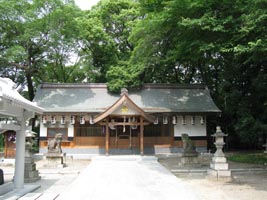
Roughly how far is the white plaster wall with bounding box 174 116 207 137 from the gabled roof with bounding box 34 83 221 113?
1011 millimetres

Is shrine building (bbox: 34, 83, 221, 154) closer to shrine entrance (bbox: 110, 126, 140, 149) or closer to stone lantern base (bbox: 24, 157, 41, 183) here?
shrine entrance (bbox: 110, 126, 140, 149)

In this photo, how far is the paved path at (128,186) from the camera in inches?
346

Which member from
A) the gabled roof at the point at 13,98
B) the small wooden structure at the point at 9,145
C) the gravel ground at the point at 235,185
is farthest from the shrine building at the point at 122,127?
the gabled roof at the point at 13,98

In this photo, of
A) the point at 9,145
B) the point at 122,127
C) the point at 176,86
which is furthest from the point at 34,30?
the point at 176,86

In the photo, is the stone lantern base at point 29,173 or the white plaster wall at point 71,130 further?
the white plaster wall at point 71,130

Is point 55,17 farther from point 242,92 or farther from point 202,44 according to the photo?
point 242,92

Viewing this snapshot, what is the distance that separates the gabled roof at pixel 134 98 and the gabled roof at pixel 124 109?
219 centimetres

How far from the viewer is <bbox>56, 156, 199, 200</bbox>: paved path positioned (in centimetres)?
880

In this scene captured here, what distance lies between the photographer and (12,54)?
22.5 meters

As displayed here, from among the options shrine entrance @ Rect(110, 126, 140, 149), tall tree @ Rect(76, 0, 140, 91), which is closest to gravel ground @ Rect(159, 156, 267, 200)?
shrine entrance @ Rect(110, 126, 140, 149)

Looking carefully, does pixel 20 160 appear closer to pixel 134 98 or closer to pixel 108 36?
pixel 134 98

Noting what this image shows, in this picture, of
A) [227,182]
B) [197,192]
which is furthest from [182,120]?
[197,192]

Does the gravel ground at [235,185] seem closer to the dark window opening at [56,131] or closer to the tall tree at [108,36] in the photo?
the dark window opening at [56,131]

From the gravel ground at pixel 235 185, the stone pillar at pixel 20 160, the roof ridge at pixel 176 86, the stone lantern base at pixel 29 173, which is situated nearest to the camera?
the gravel ground at pixel 235 185
